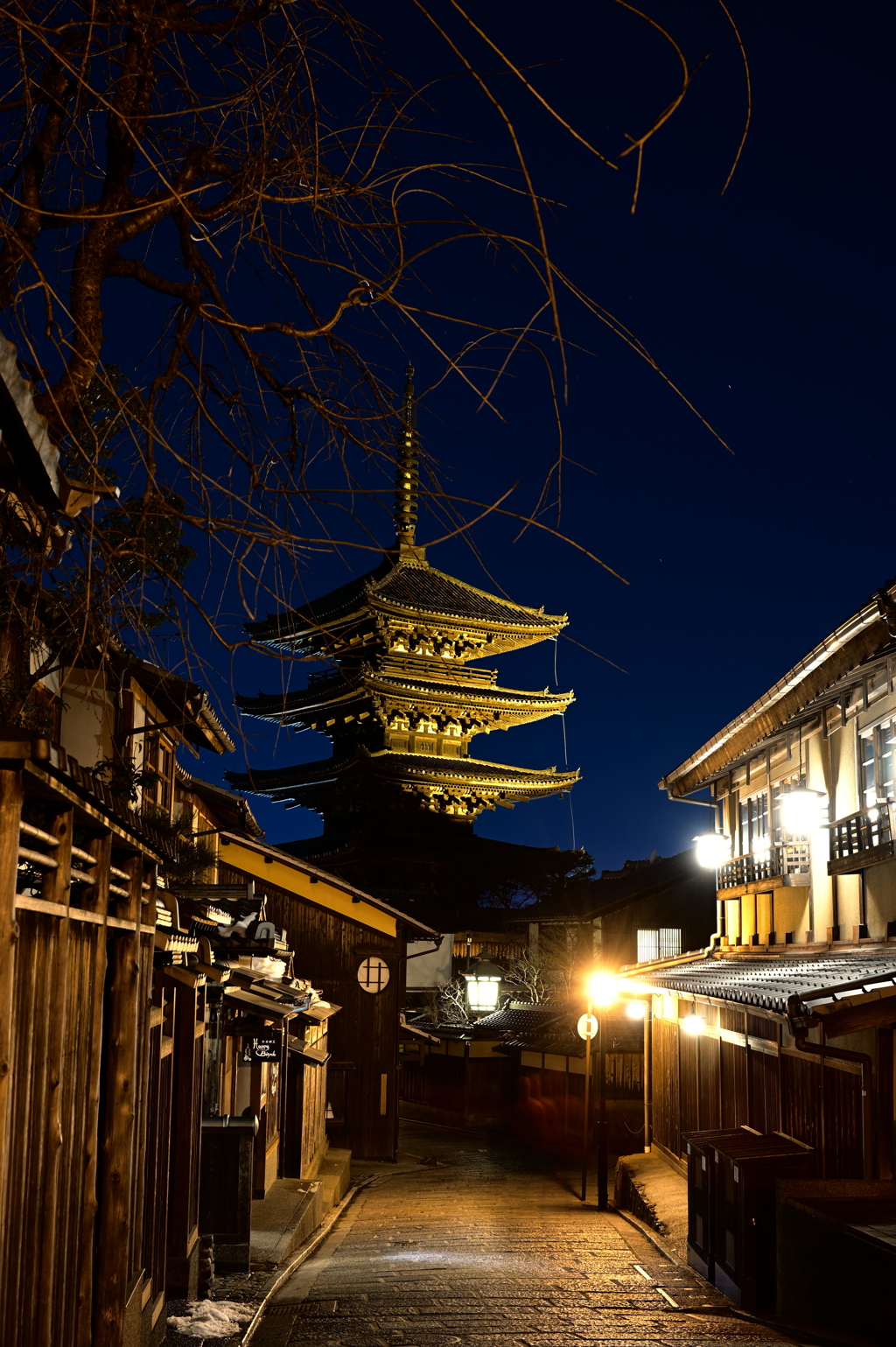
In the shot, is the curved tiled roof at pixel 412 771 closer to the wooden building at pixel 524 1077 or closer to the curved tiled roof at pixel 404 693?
the curved tiled roof at pixel 404 693

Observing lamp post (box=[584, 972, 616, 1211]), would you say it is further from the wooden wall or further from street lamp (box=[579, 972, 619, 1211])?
the wooden wall

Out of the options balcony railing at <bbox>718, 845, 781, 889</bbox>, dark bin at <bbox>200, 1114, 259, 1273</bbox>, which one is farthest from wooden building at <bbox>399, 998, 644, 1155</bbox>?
dark bin at <bbox>200, 1114, 259, 1273</bbox>

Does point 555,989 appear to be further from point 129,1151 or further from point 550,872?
point 129,1151

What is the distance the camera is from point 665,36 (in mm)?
2721

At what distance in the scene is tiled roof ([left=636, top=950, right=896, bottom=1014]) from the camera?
11.1 meters

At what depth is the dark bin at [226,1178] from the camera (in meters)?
10.7

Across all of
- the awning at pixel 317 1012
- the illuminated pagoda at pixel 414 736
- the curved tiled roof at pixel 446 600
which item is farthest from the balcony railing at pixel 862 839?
the curved tiled roof at pixel 446 600

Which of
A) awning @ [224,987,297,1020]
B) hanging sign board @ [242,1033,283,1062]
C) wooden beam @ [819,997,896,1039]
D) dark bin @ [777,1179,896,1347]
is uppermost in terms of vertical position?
wooden beam @ [819,997,896,1039]

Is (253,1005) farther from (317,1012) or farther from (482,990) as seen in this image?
(482,990)

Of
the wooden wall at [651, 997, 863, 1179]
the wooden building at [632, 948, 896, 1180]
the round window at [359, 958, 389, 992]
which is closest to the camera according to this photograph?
the wooden building at [632, 948, 896, 1180]

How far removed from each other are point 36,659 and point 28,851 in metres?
6.87

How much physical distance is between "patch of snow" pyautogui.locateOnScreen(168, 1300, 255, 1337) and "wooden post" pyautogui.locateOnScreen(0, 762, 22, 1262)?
18.6 feet

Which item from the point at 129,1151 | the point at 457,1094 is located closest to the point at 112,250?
the point at 129,1151

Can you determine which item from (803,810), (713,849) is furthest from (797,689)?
(713,849)
